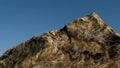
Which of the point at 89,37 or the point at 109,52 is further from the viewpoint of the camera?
the point at 89,37

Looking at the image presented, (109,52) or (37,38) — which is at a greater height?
(37,38)

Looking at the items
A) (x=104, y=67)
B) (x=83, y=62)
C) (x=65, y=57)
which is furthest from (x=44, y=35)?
(x=104, y=67)

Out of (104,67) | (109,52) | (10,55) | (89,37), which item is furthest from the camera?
(10,55)

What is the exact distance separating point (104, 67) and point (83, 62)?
7.75 feet

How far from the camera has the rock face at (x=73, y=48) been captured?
29297 millimetres

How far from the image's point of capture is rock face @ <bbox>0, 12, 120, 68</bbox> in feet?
96.1

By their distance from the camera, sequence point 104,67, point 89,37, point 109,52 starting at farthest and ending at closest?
point 89,37 → point 109,52 → point 104,67

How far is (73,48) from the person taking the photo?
31.2 meters

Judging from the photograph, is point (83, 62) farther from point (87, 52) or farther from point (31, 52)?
point (31, 52)

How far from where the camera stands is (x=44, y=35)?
108 ft

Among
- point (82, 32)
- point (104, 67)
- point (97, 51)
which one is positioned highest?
point (82, 32)

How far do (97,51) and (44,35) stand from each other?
6.09 metres

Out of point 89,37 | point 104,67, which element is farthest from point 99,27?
point 104,67

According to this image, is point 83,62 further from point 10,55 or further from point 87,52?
point 10,55
